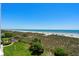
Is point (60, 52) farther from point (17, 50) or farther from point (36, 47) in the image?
point (17, 50)

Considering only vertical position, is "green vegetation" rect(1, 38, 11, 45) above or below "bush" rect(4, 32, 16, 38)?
below

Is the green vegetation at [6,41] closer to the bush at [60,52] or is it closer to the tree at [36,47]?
the tree at [36,47]

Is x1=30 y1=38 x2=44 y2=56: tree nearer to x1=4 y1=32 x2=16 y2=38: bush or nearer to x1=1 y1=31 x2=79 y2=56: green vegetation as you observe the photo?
x1=1 y1=31 x2=79 y2=56: green vegetation

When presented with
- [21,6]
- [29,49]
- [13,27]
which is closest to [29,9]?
[21,6]

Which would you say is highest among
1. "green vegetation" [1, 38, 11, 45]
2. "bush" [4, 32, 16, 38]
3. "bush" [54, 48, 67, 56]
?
"bush" [4, 32, 16, 38]

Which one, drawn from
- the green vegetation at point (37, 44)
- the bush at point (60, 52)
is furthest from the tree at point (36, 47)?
the bush at point (60, 52)

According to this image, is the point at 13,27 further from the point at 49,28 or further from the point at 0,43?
the point at 49,28

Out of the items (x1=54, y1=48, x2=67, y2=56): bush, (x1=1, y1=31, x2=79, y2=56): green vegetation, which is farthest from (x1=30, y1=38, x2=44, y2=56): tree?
(x1=54, y1=48, x2=67, y2=56): bush

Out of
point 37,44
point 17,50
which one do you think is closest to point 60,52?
point 37,44

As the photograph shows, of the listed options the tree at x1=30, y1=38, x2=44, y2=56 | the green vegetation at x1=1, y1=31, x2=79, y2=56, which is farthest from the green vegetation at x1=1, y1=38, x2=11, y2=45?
the tree at x1=30, y1=38, x2=44, y2=56
